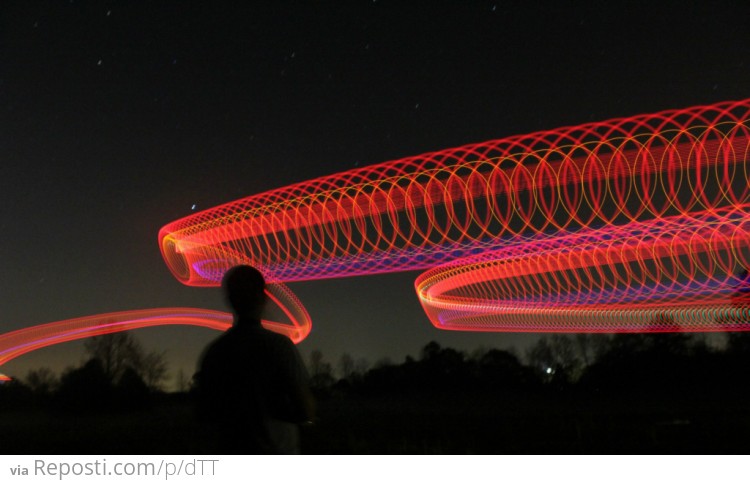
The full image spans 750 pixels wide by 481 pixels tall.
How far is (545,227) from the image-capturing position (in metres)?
3.53

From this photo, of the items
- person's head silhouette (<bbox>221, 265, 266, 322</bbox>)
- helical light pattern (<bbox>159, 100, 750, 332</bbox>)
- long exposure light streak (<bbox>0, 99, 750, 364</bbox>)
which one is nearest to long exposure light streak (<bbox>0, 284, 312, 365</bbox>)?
long exposure light streak (<bbox>0, 99, 750, 364</bbox>)

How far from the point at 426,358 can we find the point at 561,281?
128 cm

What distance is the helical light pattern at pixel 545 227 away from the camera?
324 cm

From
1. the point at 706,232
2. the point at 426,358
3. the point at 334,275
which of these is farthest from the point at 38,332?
the point at 706,232

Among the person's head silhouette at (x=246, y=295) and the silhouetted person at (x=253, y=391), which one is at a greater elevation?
the person's head silhouette at (x=246, y=295)

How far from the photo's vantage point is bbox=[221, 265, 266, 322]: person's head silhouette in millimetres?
1365

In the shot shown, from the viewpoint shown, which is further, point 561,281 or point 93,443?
point 561,281

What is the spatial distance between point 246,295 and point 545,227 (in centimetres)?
252

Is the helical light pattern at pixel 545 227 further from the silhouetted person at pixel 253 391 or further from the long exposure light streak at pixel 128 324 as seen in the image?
the silhouetted person at pixel 253 391

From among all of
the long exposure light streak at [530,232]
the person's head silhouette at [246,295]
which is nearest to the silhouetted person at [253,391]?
the person's head silhouette at [246,295]

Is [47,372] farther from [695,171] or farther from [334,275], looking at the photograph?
[695,171]

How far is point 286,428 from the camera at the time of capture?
51.3 inches

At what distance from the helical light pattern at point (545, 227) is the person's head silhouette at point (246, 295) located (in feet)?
7.78
